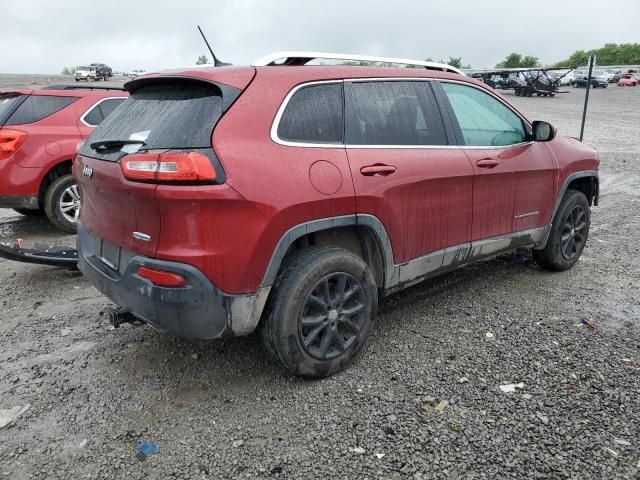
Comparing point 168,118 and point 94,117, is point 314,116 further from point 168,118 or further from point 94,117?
point 94,117

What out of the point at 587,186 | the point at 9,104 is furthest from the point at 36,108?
the point at 587,186

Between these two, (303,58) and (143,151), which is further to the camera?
(303,58)

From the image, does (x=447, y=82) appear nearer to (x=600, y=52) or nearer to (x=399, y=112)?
(x=399, y=112)

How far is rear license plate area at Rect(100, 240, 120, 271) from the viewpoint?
3010mm

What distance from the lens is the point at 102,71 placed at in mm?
49812

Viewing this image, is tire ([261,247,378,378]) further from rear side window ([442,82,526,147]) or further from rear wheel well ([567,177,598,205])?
rear wheel well ([567,177,598,205])

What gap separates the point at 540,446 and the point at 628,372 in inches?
41.7

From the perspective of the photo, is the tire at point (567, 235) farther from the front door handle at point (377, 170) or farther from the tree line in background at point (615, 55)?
the tree line in background at point (615, 55)

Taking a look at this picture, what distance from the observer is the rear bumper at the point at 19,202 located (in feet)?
19.6

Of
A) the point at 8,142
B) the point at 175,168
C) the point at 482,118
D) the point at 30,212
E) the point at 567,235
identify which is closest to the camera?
the point at 175,168

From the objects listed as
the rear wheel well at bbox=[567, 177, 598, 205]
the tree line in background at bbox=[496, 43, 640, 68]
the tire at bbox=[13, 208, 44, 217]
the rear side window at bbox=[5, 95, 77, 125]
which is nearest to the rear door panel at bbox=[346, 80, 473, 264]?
the rear wheel well at bbox=[567, 177, 598, 205]

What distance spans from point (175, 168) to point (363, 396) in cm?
162

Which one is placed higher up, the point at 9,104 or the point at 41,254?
the point at 9,104

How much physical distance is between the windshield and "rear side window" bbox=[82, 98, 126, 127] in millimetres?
700
